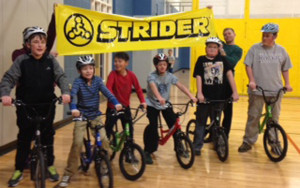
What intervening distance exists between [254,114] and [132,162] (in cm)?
194

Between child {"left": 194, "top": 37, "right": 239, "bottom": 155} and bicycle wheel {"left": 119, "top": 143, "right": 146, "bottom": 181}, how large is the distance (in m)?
1.15

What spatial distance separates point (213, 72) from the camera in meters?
4.36

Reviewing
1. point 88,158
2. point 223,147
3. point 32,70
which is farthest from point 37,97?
point 223,147

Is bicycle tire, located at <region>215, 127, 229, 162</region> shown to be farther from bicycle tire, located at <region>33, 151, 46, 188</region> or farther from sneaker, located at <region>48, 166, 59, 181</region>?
bicycle tire, located at <region>33, 151, 46, 188</region>

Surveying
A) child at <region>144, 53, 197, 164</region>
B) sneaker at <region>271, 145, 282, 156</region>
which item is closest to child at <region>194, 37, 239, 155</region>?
child at <region>144, 53, 197, 164</region>

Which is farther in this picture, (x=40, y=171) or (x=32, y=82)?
(x=32, y=82)

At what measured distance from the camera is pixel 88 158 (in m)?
3.67

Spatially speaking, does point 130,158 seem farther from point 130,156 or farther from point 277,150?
point 277,150

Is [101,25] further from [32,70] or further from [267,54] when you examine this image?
[267,54]

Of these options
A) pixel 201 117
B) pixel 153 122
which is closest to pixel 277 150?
pixel 201 117

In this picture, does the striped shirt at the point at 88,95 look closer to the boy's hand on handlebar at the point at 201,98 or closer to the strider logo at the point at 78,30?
the strider logo at the point at 78,30

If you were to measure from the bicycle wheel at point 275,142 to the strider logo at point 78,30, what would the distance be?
2659mm

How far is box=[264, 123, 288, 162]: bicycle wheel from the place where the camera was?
433 cm

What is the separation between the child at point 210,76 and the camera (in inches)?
171
